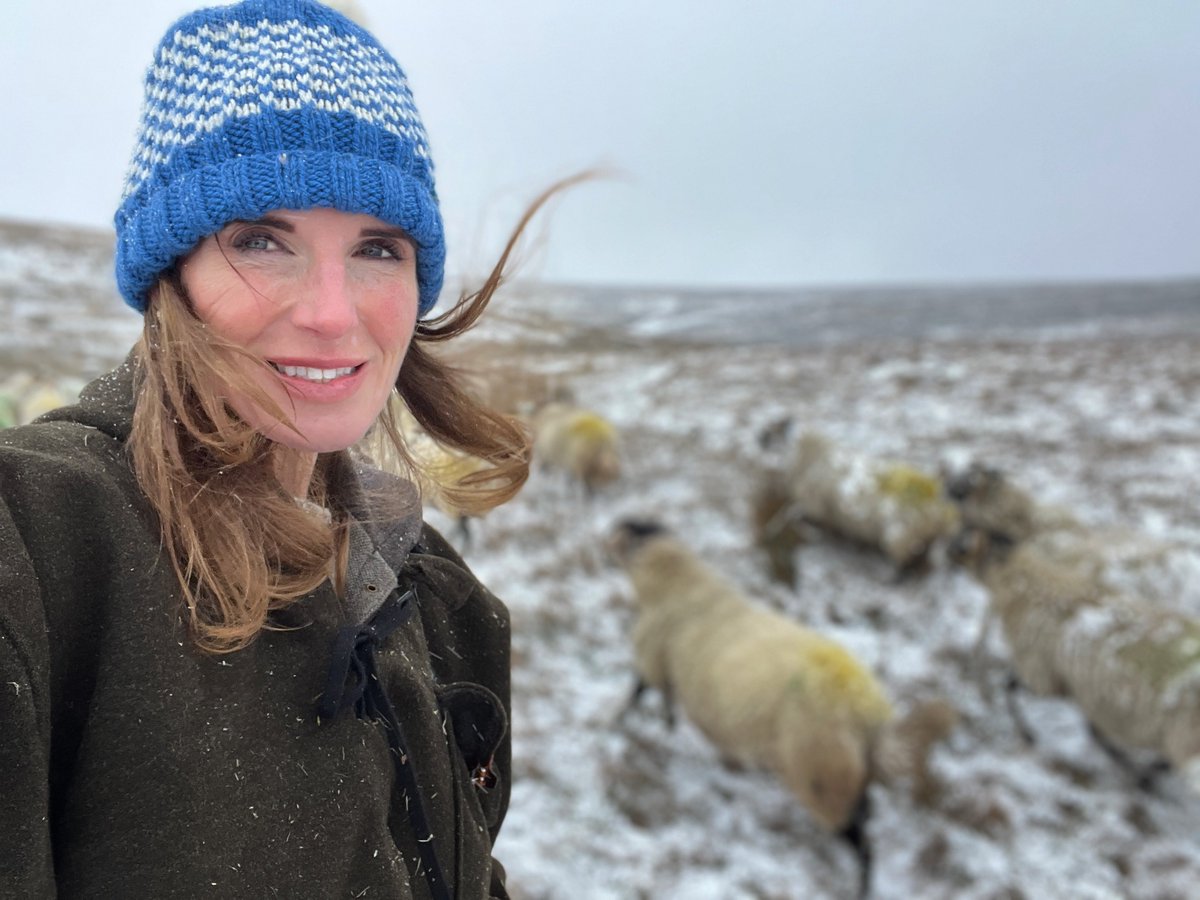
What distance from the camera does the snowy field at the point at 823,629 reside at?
15.1 ft

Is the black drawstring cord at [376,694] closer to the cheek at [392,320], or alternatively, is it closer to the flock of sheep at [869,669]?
the cheek at [392,320]

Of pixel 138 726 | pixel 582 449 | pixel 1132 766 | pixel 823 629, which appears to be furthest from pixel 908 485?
pixel 138 726

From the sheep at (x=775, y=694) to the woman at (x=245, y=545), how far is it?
334 cm

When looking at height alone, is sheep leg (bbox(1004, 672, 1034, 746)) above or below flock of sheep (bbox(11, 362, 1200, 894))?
below

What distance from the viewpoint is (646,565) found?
6.45 meters

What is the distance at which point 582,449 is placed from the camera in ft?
35.3

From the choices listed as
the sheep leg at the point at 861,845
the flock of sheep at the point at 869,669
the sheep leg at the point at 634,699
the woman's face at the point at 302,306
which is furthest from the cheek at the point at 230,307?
the sheep leg at the point at 634,699

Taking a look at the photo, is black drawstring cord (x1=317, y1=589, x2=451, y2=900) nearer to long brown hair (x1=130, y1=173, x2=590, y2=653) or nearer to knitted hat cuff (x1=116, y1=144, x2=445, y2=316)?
long brown hair (x1=130, y1=173, x2=590, y2=653)

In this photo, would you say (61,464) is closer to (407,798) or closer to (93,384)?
(93,384)

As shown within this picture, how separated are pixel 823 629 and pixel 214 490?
736cm

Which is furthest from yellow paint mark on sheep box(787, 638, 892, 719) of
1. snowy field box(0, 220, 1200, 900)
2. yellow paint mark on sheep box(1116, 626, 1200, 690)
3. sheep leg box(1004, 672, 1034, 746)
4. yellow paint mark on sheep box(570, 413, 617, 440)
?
yellow paint mark on sheep box(570, 413, 617, 440)

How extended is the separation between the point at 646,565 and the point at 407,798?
17.5 ft

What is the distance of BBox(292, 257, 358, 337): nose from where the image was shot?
1.07 meters

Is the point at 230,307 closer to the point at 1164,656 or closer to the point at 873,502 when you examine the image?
the point at 1164,656
